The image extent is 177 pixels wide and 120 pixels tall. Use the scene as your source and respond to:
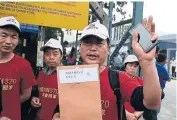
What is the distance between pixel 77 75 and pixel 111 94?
0.89ft

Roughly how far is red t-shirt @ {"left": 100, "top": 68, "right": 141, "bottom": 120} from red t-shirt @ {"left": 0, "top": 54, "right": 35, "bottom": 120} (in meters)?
0.79

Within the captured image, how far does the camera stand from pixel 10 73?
209 centimetres

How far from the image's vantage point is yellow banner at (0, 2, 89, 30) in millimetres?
3572

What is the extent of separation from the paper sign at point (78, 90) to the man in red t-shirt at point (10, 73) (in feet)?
2.61

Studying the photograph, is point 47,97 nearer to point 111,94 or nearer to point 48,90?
point 48,90

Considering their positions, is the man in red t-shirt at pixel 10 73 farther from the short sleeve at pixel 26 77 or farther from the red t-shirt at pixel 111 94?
the red t-shirt at pixel 111 94

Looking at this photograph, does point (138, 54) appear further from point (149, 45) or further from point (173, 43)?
point (173, 43)

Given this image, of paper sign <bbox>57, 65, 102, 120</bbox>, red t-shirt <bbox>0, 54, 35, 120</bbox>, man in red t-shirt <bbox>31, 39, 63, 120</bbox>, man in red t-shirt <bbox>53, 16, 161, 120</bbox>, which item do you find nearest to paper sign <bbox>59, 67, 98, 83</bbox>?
paper sign <bbox>57, 65, 102, 120</bbox>

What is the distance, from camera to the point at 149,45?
1338mm

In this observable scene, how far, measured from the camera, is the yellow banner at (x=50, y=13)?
3572mm

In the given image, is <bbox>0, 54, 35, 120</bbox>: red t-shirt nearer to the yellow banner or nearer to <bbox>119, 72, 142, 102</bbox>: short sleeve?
<bbox>119, 72, 142, 102</bbox>: short sleeve

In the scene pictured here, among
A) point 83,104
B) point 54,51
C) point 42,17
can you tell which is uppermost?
point 42,17

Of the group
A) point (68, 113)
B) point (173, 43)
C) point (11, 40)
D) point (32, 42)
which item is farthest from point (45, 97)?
point (173, 43)

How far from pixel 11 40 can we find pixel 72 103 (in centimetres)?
92
